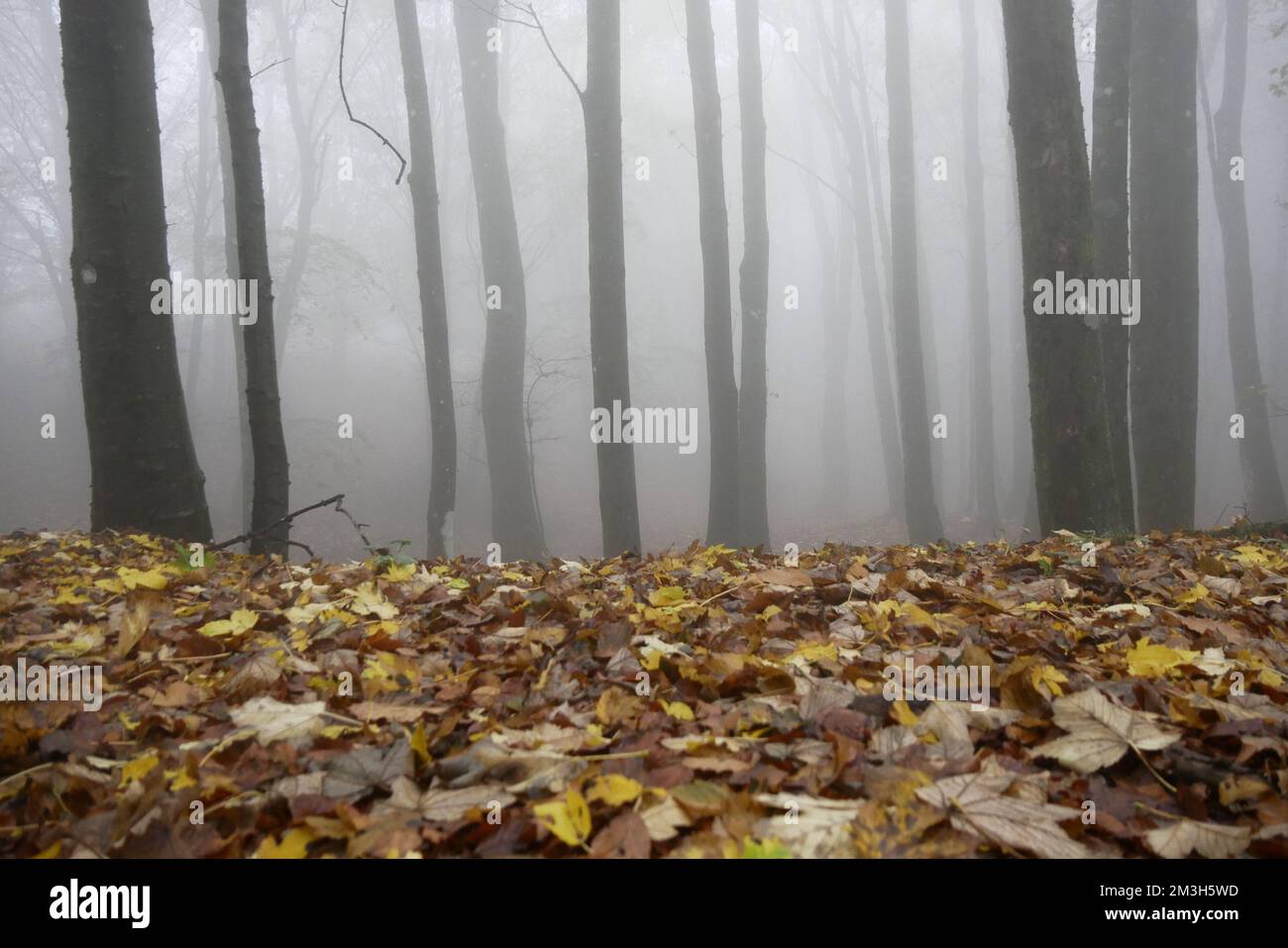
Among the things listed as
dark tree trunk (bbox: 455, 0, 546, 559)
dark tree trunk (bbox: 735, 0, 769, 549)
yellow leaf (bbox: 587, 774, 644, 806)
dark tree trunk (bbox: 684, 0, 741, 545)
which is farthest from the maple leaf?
dark tree trunk (bbox: 455, 0, 546, 559)

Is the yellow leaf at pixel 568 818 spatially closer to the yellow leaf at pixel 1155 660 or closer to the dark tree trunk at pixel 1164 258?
the yellow leaf at pixel 1155 660

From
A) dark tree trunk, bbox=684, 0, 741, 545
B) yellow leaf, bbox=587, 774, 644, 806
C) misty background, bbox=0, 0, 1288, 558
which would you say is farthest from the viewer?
misty background, bbox=0, 0, 1288, 558

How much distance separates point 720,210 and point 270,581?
7.97 m

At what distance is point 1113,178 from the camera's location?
657 centimetres

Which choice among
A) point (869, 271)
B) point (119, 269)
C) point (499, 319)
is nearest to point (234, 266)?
point (499, 319)

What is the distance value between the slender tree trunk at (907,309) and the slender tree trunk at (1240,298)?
185 inches

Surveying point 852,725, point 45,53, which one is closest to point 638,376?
point 45,53

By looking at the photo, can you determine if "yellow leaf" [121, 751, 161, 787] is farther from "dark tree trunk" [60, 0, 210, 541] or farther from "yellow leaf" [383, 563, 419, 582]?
"dark tree trunk" [60, 0, 210, 541]

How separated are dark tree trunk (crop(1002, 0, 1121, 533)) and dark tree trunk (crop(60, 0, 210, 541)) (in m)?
5.28

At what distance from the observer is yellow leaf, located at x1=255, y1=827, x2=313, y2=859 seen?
1490 millimetres

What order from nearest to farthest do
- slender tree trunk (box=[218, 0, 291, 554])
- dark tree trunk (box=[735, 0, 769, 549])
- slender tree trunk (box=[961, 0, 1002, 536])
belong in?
slender tree trunk (box=[218, 0, 291, 554]) < dark tree trunk (box=[735, 0, 769, 549]) < slender tree trunk (box=[961, 0, 1002, 536])

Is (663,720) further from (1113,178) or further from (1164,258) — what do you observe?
(1164,258)
